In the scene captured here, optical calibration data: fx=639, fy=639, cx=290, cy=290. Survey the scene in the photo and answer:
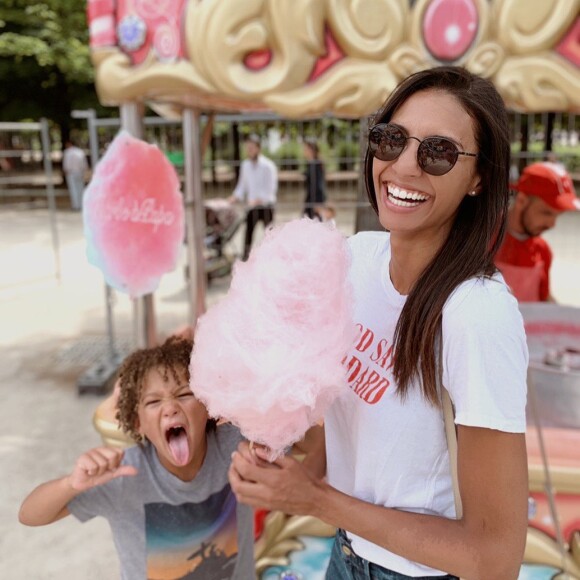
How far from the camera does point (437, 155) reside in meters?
0.96

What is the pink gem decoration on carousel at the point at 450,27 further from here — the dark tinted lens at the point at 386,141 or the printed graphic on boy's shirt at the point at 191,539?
the printed graphic on boy's shirt at the point at 191,539

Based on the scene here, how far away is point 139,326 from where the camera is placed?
378 cm

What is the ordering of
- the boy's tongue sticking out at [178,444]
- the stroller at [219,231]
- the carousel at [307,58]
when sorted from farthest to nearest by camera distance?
the stroller at [219,231], the carousel at [307,58], the boy's tongue sticking out at [178,444]

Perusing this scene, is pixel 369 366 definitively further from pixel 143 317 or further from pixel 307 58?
pixel 143 317

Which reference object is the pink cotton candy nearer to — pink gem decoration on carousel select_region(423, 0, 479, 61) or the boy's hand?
the boy's hand

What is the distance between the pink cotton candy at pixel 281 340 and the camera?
937 millimetres

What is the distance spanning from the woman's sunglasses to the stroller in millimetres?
6699

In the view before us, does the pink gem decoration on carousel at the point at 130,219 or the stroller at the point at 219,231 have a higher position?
the pink gem decoration on carousel at the point at 130,219

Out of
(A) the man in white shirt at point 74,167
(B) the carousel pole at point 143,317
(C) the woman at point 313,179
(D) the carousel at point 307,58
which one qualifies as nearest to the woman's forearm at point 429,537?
(D) the carousel at point 307,58

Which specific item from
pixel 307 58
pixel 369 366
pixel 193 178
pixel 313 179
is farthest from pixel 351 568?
pixel 313 179

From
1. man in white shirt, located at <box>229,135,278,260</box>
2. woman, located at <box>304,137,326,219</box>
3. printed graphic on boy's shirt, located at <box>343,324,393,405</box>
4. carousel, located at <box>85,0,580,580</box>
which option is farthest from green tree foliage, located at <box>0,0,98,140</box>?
printed graphic on boy's shirt, located at <box>343,324,393,405</box>

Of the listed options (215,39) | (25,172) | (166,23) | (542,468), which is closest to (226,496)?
(542,468)

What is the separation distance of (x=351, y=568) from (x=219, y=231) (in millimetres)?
6969

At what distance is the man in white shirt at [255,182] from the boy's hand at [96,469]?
5996 millimetres
